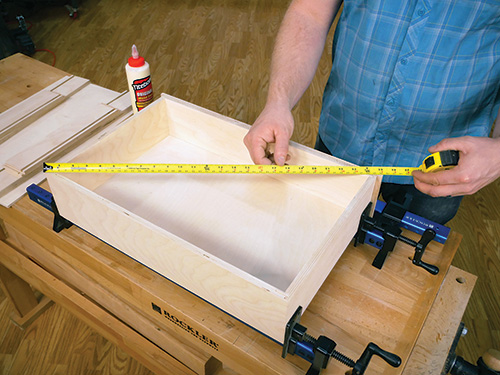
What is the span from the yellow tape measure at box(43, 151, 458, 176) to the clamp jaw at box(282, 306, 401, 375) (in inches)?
15.7

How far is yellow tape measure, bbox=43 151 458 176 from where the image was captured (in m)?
1.00

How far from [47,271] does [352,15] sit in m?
1.35

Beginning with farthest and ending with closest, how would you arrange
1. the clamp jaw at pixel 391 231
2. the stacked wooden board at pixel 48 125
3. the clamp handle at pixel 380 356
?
the stacked wooden board at pixel 48 125
the clamp jaw at pixel 391 231
the clamp handle at pixel 380 356

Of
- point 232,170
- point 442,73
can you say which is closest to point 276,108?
point 232,170

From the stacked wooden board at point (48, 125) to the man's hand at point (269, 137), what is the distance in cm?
69

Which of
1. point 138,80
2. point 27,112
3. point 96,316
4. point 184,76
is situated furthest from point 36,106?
point 184,76

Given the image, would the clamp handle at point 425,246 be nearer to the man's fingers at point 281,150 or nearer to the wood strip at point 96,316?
the man's fingers at point 281,150

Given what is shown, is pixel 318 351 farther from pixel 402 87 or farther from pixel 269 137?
pixel 402 87

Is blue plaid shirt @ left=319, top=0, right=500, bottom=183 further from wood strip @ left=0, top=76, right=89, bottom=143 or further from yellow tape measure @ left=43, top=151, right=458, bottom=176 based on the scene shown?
wood strip @ left=0, top=76, right=89, bottom=143

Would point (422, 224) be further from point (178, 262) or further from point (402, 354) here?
point (178, 262)

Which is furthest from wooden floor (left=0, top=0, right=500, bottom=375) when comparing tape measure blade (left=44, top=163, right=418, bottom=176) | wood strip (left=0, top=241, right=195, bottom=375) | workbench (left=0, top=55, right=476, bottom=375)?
tape measure blade (left=44, top=163, right=418, bottom=176)

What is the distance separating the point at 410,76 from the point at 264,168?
491 millimetres

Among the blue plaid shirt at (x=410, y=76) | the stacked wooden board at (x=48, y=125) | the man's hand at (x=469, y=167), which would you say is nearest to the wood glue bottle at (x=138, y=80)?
the stacked wooden board at (x=48, y=125)

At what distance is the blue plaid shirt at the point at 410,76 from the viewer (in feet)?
3.63
